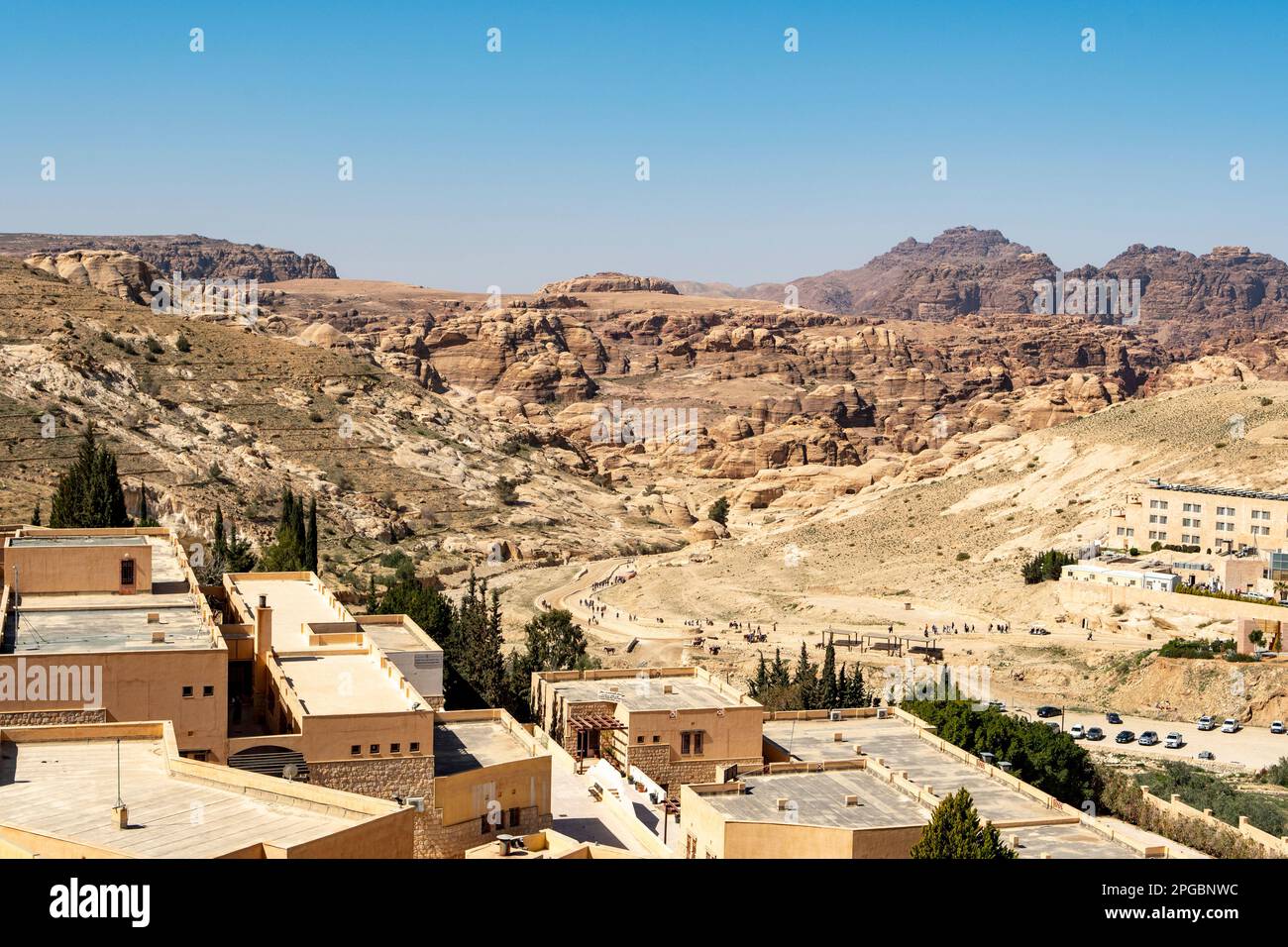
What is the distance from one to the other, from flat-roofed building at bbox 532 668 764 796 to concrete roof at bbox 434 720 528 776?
11.6 feet

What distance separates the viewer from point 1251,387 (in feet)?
342

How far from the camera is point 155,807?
21.4 m

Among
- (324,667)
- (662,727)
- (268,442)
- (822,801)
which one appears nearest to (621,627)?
(268,442)

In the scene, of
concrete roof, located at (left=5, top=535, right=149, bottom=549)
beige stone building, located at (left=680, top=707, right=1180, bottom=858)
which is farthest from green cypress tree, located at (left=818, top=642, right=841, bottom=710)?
concrete roof, located at (left=5, top=535, right=149, bottom=549)

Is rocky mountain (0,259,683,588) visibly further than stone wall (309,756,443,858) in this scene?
Yes

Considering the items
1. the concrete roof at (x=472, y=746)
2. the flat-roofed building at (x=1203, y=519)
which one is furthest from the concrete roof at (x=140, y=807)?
the flat-roofed building at (x=1203, y=519)

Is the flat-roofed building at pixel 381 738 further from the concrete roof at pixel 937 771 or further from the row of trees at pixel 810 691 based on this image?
the row of trees at pixel 810 691

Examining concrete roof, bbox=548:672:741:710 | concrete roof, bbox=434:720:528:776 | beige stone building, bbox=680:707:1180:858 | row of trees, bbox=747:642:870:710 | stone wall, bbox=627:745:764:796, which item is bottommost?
row of trees, bbox=747:642:870:710

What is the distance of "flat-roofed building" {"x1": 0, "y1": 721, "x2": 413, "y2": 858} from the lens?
1845cm

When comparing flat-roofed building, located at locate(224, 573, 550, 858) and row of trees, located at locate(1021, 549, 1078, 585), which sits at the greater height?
flat-roofed building, located at locate(224, 573, 550, 858)

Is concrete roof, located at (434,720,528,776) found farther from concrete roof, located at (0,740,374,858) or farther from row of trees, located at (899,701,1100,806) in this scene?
row of trees, located at (899,701,1100,806)

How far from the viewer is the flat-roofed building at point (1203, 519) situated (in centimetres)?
7188

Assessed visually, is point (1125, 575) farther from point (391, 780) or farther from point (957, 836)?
point (391, 780)
